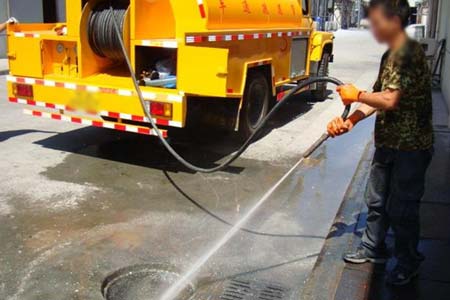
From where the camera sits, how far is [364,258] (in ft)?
13.1

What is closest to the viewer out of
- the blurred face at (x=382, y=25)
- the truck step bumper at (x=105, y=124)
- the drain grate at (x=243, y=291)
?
the blurred face at (x=382, y=25)

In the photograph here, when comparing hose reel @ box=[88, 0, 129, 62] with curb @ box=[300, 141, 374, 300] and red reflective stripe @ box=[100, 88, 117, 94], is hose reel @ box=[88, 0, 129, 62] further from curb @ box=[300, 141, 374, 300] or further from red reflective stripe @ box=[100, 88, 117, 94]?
curb @ box=[300, 141, 374, 300]

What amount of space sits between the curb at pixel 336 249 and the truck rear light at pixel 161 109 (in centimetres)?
212

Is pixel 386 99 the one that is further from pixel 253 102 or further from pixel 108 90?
pixel 253 102

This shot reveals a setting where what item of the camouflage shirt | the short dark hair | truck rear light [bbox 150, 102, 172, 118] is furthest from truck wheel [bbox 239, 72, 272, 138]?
the short dark hair

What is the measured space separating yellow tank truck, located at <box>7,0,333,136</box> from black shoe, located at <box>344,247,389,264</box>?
2516mm

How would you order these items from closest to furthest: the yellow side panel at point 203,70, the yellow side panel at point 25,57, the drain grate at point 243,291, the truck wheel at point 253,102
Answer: the drain grate at point 243,291, the yellow side panel at point 203,70, the yellow side panel at point 25,57, the truck wheel at point 253,102

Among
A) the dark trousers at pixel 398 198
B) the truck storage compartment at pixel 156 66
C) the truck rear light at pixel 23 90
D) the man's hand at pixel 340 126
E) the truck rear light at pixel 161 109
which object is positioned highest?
the truck storage compartment at pixel 156 66

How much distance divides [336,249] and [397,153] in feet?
3.66

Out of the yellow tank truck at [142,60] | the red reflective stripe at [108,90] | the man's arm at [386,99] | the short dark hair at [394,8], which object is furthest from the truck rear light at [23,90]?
the short dark hair at [394,8]

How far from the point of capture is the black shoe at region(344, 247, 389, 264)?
3965mm

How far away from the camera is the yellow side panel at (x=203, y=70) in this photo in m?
5.71

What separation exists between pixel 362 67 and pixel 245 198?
1498 cm

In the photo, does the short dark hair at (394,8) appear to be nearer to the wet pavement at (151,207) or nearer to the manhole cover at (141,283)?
the wet pavement at (151,207)
